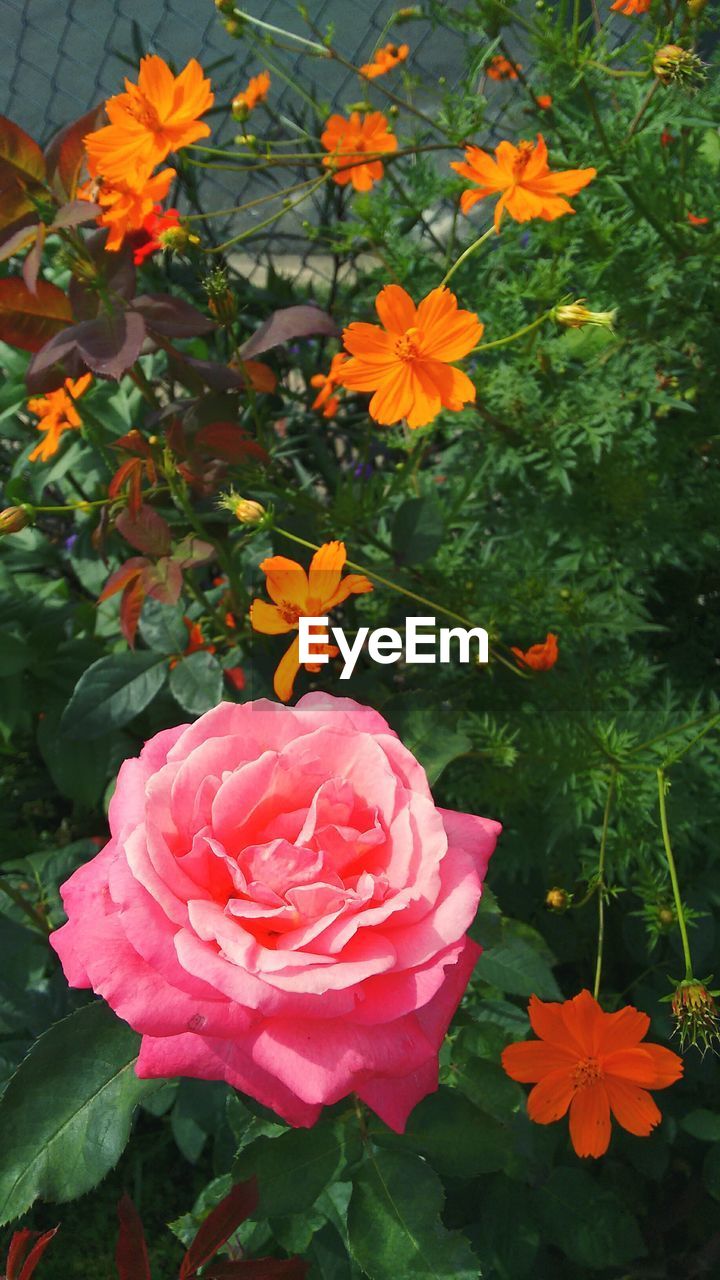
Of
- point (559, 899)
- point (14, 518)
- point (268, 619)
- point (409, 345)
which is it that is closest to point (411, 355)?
point (409, 345)

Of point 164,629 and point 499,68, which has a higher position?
point 499,68

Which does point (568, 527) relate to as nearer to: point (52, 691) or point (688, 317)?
point (688, 317)

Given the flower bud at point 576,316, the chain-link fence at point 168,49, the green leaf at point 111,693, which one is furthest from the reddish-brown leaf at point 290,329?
the chain-link fence at point 168,49

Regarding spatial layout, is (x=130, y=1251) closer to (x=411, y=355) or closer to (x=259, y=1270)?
(x=259, y=1270)

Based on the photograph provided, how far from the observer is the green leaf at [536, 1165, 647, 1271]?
39.8 inches

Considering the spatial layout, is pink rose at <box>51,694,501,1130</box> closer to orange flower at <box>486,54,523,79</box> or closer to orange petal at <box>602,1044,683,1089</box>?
orange petal at <box>602,1044,683,1089</box>

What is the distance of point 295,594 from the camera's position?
912mm

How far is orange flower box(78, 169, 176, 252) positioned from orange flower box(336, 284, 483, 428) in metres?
0.25

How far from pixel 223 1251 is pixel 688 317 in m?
1.12

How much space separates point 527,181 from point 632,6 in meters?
0.33

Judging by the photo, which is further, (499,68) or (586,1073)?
(499,68)

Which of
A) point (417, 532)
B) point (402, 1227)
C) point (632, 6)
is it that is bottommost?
point (402, 1227)

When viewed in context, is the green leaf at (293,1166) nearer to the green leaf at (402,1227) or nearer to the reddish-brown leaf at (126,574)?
the green leaf at (402,1227)

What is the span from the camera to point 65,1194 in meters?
0.65
